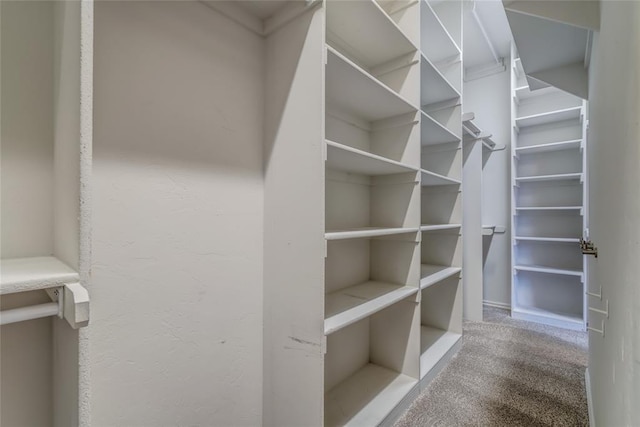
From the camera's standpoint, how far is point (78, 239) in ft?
1.94

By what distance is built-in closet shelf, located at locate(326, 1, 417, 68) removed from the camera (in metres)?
1.41

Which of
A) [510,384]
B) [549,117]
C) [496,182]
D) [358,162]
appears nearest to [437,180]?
[358,162]

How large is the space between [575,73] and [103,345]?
295cm

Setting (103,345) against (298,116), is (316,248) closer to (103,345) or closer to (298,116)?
(298,116)

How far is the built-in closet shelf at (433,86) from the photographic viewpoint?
6.38 ft

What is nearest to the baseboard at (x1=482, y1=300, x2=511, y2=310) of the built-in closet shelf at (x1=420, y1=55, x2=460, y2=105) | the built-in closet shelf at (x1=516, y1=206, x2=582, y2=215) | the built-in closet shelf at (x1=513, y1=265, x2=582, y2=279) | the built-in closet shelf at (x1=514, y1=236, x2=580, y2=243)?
the built-in closet shelf at (x1=513, y1=265, x2=582, y2=279)

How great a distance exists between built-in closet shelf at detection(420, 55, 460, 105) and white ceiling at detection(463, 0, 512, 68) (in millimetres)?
942

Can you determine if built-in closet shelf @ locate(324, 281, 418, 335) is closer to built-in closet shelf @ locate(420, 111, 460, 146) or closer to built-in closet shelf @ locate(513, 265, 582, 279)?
built-in closet shelf @ locate(420, 111, 460, 146)

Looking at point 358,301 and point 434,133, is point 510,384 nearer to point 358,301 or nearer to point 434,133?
point 358,301

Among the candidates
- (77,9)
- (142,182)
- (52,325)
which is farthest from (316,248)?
(77,9)

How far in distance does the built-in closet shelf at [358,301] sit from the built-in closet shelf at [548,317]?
2.23m

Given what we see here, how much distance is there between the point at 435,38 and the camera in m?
2.19

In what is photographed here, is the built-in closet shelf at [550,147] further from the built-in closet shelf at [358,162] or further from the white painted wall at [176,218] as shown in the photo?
the white painted wall at [176,218]

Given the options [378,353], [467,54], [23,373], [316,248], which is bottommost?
[378,353]
